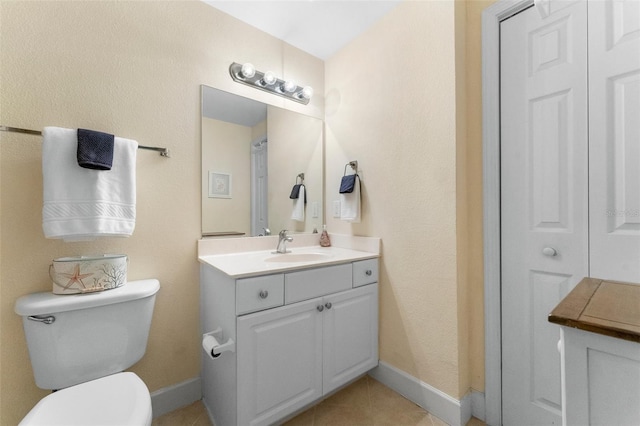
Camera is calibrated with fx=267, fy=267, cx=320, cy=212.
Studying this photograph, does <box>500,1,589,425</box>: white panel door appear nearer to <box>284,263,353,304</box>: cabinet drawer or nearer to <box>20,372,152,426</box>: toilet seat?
<box>284,263,353,304</box>: cabinet drawer

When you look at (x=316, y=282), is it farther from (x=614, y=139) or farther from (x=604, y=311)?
(x=614, y=139)

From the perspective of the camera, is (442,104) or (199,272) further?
(199,272)

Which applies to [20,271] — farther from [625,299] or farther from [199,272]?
[625,299]

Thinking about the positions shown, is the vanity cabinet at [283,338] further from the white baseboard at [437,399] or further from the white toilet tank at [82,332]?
the white toilet tank at [82,332]

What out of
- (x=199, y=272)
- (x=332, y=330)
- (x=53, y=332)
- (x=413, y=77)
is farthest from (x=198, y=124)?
(x=332, y=330)

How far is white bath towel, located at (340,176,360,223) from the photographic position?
5.88 ft

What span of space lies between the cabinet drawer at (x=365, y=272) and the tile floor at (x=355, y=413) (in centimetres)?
65

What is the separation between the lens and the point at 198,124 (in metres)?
1.56

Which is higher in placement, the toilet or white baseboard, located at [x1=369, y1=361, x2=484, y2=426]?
the toilet

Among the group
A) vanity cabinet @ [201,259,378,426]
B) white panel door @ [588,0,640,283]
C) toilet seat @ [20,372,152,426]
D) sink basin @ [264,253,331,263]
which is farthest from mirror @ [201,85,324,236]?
white panel door @ [588,0,640,283]

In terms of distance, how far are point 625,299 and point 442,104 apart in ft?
3.47

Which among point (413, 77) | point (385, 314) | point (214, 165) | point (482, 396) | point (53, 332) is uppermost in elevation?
point (413, 77)

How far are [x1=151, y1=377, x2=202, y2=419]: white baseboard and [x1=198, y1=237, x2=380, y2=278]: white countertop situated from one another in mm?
688

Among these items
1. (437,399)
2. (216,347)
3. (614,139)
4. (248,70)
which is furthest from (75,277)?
(614,139)
